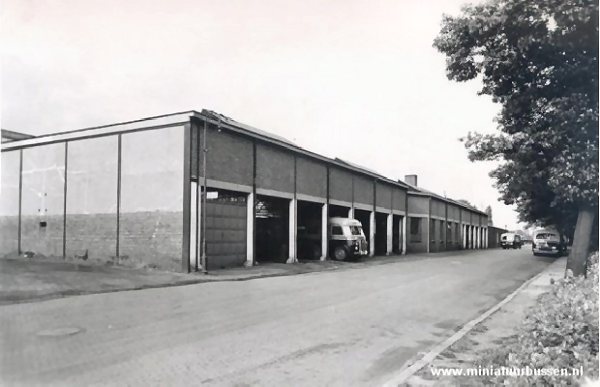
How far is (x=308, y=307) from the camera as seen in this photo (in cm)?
1038

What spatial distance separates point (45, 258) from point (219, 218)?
9170 millimetres

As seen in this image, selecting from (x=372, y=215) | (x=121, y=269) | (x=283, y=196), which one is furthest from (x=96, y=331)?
(x=372, y=215)

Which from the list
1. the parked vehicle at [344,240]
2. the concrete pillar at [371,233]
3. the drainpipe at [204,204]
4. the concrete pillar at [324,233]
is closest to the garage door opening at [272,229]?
the concrete pillar at [324,233]

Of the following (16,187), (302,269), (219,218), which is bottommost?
(302,269)

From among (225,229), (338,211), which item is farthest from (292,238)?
(338,211)

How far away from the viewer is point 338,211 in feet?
101

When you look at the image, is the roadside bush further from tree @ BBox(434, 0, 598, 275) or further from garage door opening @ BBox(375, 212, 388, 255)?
garage door opening @ BBox(375, 212, 388, 255)

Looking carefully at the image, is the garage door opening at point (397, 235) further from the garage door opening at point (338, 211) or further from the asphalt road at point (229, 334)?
the asphalt road at point (229, 334)

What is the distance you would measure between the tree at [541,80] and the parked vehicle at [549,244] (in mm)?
27786

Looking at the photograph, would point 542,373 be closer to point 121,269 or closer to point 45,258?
point 121,269

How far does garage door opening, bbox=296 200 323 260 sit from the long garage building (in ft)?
0.19

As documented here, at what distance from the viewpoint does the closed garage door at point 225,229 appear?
18.5 meters

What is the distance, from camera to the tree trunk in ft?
35.0

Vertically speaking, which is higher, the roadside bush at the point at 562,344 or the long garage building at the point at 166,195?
the long garage building at the point at 166,195
